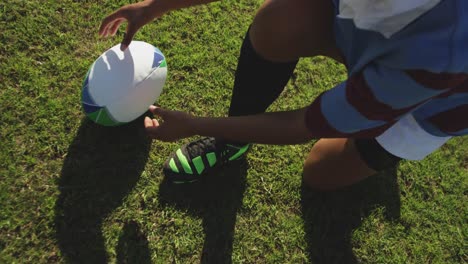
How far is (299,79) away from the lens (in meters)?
2.64

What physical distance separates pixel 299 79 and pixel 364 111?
4.66 feet

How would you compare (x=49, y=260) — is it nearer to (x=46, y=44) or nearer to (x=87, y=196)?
(x=87, y=196)

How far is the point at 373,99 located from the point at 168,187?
1.26 meters

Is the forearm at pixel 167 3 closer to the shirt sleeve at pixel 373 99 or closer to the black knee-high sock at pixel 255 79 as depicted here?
the black knee-high sock at pixel 255 79

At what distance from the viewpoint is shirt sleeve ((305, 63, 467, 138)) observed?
1141 mm

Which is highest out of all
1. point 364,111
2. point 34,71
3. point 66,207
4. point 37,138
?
point 364,111

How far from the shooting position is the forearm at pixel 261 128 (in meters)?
1.48

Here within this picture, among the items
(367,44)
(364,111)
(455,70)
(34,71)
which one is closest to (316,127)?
(364,111)

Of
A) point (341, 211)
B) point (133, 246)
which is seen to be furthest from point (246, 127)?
point (341, 211)

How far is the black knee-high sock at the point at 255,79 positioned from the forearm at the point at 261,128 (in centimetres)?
34

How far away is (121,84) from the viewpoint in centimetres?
193

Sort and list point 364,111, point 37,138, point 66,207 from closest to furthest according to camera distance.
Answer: point 364,111 → point 66,207 → point 37,138

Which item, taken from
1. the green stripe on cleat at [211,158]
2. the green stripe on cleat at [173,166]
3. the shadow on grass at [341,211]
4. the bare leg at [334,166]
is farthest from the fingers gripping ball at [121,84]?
the shadow on grass at [341,211]

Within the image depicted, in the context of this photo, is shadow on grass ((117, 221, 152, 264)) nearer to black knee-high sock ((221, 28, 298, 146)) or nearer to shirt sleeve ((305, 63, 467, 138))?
black knee-high sock ((221, 28, 298, 146))
